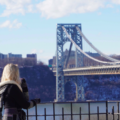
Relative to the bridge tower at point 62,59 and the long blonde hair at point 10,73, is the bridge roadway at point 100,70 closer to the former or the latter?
the bridge tower at point 62,59

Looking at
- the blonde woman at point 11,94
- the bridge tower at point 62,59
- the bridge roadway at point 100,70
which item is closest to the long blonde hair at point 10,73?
the blonde woman at point 11,94

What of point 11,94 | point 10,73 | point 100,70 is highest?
point 100,70

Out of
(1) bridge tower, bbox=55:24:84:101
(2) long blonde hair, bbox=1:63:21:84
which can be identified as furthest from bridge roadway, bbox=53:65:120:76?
(2) long blonde hair, bbox=1:63:21:84

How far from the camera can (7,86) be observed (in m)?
2.47

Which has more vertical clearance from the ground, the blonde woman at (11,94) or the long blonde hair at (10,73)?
the long blonde hair at (10,73)

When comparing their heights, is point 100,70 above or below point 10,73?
above

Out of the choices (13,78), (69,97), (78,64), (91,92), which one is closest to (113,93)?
(91,92)

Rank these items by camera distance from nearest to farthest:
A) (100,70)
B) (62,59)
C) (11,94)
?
(11,94), (100,70), (62,59)

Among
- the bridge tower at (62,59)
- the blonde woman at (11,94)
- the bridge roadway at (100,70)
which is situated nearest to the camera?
the blonde woman at (11,94)

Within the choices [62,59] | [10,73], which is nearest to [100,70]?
[62,59]

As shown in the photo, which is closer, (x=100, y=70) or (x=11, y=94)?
(x=11, y=94)

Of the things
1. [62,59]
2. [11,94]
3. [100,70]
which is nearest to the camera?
[11,94]

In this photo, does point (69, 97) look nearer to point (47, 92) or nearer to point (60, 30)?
point (47, 92)

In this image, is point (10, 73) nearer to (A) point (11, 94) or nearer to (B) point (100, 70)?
(A) point (11, 94)
